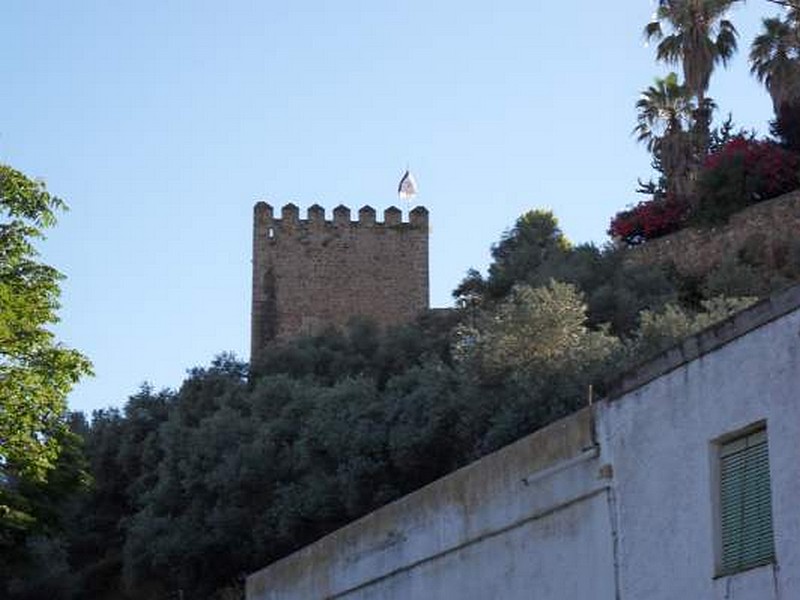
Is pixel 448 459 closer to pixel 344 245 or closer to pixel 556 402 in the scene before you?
pixel 556 402

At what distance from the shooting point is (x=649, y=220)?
45781mm

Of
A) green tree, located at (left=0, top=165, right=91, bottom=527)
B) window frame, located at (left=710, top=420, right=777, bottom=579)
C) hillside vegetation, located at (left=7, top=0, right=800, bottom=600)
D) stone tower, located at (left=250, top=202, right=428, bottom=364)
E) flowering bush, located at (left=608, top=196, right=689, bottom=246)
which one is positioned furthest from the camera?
stone tower, located at (left=250, top=202, right=428, bottom=364)

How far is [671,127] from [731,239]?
8.46 metres

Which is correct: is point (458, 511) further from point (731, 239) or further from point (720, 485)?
point (731, 239)

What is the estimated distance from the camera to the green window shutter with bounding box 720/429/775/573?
35.2 feet

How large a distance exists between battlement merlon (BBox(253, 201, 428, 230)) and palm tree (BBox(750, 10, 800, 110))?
52.8 feet

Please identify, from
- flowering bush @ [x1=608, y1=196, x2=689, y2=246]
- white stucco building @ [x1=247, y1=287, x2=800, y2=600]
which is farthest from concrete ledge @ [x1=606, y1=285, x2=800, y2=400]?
flowering bush @ [x1=608, y1=196, x2=689, y2=246]

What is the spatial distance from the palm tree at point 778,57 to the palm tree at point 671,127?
11.6ft

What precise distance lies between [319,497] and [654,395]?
20.3 metres

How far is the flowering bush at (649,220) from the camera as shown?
45.3 metres

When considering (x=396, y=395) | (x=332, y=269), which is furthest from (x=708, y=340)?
(x=332, y=269)

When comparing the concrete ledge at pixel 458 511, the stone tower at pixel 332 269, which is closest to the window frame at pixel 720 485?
the concrete ledge at pixel 458 511

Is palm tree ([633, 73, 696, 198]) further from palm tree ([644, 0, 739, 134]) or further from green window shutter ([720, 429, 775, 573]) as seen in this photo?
green window shutter ([720, 429, 775, 573])

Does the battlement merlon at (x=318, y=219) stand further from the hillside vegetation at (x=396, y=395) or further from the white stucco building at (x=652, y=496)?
the white stucco building at (x=652, y=496)
